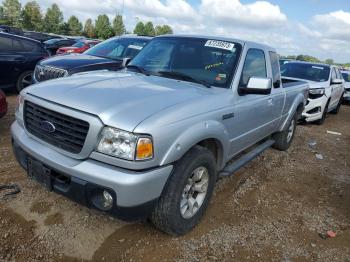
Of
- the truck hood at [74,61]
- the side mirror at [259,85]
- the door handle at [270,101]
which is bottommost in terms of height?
the truck hood at [74,61]

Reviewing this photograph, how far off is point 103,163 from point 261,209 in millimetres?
2213

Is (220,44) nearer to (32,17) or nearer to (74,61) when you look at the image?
(74,61)

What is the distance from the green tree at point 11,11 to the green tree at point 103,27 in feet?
51.1

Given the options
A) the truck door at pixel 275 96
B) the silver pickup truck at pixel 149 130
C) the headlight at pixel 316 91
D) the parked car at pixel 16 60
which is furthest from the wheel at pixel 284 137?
the parked car at pixel 16 60

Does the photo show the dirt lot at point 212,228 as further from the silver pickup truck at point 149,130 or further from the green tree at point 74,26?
the green tree at point 74,26

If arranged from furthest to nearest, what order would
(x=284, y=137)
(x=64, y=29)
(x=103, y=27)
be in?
(x=103, y=27) → (x=64, y=29) → (x=284, y=137)

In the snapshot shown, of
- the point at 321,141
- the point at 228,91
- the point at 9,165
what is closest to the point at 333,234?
the point at 228,91

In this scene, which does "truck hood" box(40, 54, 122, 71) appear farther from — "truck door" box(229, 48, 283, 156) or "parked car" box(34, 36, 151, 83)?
"truck door" box(229, 48, 283, 156)

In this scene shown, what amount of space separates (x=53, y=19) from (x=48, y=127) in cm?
6957

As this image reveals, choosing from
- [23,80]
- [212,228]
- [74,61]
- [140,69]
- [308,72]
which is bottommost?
[23,80]

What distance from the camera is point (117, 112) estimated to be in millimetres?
2633

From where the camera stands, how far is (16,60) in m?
8.70

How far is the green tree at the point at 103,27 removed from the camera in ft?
221

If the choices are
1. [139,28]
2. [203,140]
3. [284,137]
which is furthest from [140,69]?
[139,28]
